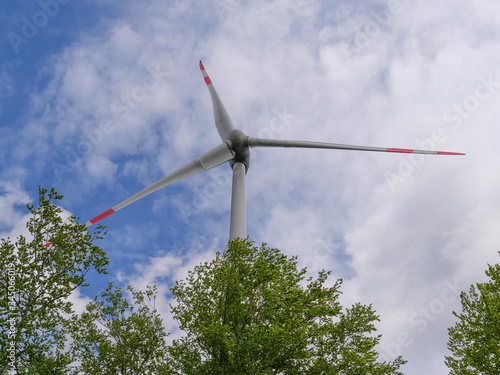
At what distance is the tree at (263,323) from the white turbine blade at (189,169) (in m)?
11.2

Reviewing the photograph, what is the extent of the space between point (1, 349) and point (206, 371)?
929cm

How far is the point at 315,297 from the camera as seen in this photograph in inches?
824

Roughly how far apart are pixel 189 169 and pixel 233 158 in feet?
16.8

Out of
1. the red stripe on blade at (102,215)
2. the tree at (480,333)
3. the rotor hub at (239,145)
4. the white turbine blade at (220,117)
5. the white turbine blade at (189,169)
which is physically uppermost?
the white turbine blade at (220,117)

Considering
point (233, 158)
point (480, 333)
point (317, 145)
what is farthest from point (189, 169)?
point (480, 333)

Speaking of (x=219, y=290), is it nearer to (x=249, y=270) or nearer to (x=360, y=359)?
(x=249, y=270)

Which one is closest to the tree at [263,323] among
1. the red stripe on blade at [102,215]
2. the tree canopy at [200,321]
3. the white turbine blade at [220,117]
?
the tree canopy at [200,321]

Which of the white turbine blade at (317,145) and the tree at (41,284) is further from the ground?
the white turbine blade at (317,145)

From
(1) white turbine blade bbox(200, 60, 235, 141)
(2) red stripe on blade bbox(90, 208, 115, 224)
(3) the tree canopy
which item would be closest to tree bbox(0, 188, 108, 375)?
(3) the tree canopy

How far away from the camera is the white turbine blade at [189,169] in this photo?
101 feet

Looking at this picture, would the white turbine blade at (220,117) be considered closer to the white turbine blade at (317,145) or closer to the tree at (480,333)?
the white turbine blade at (317,145)

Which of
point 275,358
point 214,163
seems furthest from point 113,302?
point 214,163

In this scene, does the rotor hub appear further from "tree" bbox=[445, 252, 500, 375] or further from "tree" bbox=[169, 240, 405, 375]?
"tree" bbox=[445, 252, 500, 375]

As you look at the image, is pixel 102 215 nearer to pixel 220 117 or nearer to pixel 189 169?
pixel 189 169
